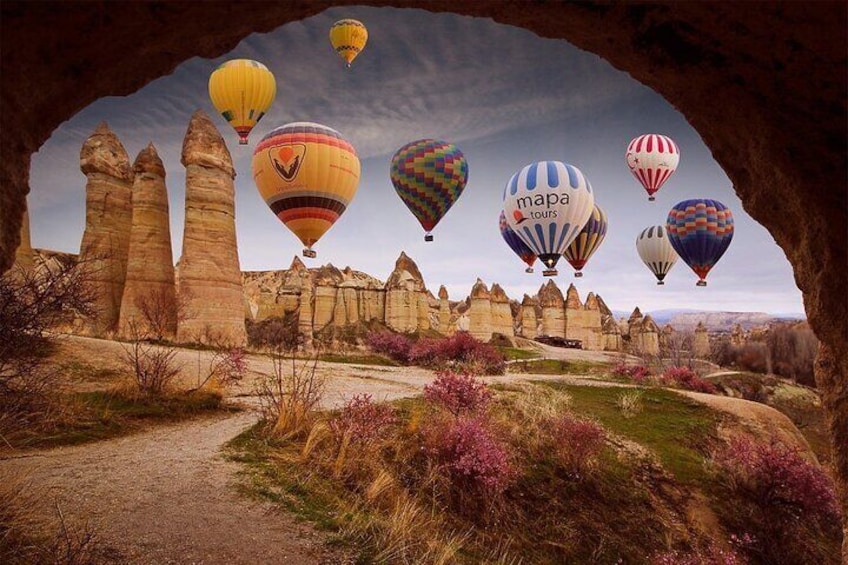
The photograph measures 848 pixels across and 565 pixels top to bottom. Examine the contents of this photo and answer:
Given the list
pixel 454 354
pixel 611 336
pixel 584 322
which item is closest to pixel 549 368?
pixel 454 354

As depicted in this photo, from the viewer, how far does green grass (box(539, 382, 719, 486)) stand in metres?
8.78

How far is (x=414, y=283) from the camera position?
43781 mm

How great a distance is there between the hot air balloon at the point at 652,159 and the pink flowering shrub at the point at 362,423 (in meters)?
22.1

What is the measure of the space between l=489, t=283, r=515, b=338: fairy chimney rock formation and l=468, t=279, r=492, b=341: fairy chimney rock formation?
729mm

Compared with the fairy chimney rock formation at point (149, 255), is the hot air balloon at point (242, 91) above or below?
above

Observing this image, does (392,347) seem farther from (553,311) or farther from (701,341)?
(701,341)

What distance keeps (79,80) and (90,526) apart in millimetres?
3235

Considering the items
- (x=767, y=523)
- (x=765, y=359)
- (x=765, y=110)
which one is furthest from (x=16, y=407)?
(x=765, y=359)

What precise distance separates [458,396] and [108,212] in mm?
19466

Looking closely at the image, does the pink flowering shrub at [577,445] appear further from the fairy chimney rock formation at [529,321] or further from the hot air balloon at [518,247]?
the fairy chimney rock formation at [529,321]

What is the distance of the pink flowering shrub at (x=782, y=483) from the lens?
717cm

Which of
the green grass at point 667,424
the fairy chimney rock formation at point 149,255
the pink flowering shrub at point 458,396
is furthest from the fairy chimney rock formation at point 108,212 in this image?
the green grass at point 667,424

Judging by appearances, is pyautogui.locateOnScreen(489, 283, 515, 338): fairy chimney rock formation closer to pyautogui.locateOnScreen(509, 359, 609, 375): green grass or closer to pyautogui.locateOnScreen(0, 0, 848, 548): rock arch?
pyautogui.locateOnScreen(509, 359, 609, 375): green grass

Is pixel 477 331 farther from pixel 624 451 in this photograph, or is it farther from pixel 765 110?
pixel 765 110
